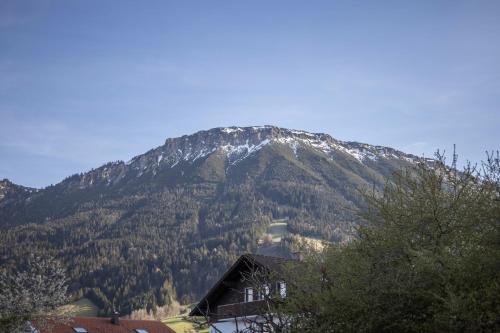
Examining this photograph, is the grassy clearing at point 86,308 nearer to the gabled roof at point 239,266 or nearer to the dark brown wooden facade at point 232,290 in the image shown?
the dark brown wooden facade at point 232,290

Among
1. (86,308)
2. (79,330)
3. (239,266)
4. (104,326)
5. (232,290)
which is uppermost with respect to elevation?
(239,266)

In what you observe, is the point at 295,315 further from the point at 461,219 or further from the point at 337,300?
the point at 461,219

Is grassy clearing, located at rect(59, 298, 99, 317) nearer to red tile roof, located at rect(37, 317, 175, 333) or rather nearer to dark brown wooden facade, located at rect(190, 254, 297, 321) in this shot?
red tile roof, located at rect(37, 317, 175, 333)

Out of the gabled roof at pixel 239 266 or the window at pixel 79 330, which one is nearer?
the gabled roof at pixel 239 266

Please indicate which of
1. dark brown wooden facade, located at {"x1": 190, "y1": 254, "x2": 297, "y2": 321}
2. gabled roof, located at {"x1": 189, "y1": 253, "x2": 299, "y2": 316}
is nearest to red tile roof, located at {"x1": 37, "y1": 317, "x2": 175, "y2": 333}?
dark brown wooden facade, located at {"x1": 190, "y1": 254, "x2": 297, "y2": 321}

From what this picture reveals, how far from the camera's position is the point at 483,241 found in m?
14.3

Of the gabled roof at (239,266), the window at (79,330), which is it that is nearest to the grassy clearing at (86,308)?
the window at (79,330)

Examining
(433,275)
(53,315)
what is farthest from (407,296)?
(53,315)

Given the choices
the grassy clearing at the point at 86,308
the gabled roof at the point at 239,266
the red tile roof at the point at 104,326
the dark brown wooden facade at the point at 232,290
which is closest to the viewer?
the gabled roof at the point at 239,266

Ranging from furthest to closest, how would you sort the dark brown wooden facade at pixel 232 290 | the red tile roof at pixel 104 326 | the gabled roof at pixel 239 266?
1. the red tile roof at pixel 104 326
2. the dark brown wooden facade at pixel 232 290
3. the gabled roof at pixel 239 266

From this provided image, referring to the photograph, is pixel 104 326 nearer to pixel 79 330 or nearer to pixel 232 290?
pixel 79 330

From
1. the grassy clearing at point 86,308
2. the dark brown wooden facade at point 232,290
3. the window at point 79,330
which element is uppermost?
the dark brown wooden facade at point 232,290

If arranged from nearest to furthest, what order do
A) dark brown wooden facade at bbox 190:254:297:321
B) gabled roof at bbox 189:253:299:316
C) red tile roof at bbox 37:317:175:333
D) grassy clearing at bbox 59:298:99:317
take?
1. gabled roof at bbox 189:253:299:316
2. dark brown wooden facade at bbox 190:254:297:321
3. red tile roof at bbox 37:317:175:333
4. grassy clearing at bbox 59:298:99:317

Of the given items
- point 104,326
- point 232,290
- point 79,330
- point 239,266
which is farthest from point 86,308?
point 239,266
